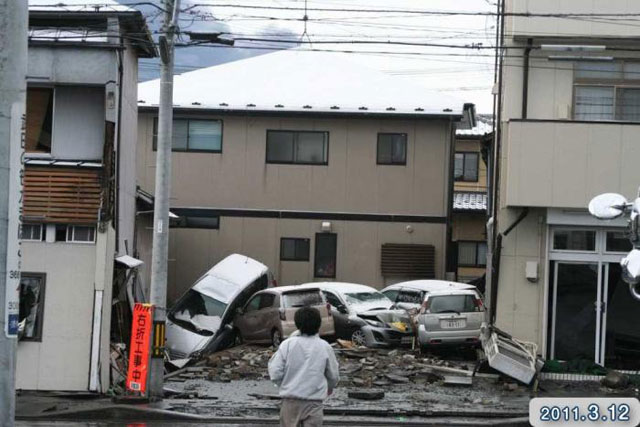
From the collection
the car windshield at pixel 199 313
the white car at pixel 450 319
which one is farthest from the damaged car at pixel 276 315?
the white car at pixel 450 319

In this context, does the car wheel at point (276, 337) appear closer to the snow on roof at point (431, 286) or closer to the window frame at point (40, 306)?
the snow on roof at point (431, 286)

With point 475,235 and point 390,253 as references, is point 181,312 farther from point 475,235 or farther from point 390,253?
point 475,235

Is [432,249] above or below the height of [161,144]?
below

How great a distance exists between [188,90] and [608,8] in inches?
668

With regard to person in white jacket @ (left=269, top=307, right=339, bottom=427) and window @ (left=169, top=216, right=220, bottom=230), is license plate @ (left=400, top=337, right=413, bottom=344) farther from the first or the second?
person in white jacket @ (left=269, top=307, right=339, bottom=427)

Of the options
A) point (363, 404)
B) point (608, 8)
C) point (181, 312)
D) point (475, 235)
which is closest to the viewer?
point (363, 404)

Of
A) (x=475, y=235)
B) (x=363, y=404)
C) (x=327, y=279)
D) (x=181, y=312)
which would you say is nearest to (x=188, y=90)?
(x=327, y=279)

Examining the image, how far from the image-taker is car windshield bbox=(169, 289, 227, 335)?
2406 centimetres

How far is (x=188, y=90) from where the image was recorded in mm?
33812

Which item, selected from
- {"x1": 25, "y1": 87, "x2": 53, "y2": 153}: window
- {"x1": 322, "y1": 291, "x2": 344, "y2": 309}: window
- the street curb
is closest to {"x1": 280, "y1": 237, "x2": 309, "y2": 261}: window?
{"x1": 322, "y1": 291, "x2": 344, "y2": 309}: window

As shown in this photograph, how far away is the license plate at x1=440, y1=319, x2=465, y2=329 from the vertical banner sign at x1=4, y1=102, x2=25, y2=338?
1859cm

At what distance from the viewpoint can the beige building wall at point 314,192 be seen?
105ft

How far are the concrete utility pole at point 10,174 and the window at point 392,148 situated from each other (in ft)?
91.4

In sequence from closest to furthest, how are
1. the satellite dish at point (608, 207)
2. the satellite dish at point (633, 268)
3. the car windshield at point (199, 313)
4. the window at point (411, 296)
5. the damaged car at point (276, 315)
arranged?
1. the satellite dish at point (633, 268)
2. the satellite dish at point (608, 207)
3. the damaged car at point (276, 315)
4. the car windshield at point (199, 313)
5. the window at point (411, 296)
